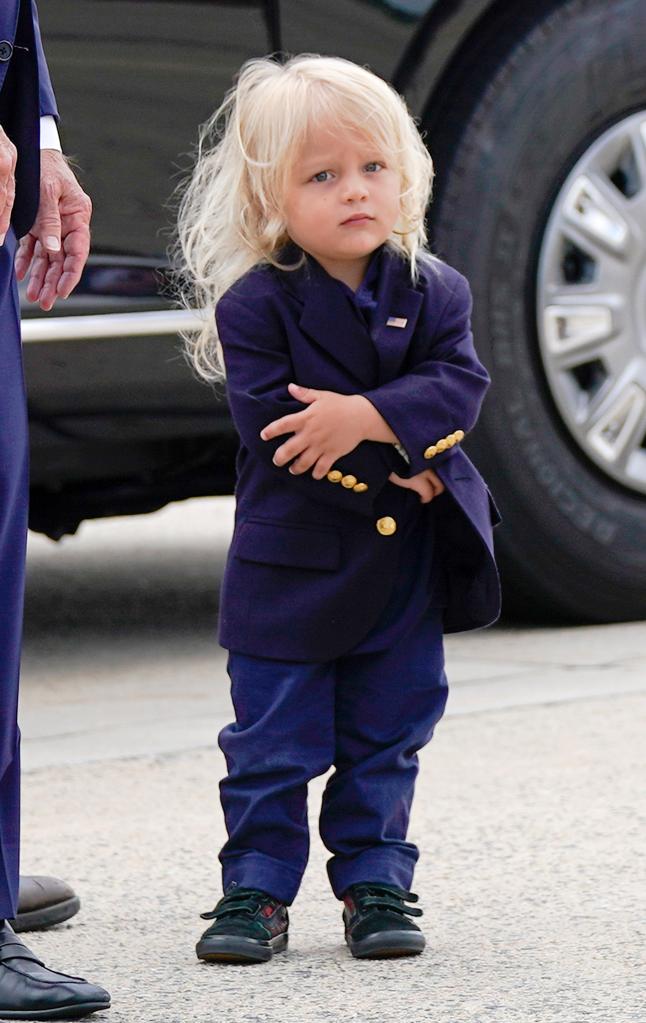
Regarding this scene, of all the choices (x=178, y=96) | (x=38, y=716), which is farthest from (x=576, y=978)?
(x=178, y=96)

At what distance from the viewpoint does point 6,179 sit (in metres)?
2.28

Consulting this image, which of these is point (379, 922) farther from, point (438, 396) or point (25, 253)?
point (25, 253)

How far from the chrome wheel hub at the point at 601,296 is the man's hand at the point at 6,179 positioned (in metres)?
2.02

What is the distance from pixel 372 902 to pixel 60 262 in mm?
816

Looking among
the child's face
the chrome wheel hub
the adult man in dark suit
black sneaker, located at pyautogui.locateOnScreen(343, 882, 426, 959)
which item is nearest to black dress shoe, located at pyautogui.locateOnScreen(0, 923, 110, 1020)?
the adult man in dark suit

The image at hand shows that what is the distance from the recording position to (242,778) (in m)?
2.62

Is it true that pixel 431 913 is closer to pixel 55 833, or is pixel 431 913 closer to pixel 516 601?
pixel 55 833

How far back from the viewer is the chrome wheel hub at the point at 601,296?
422 centimetres

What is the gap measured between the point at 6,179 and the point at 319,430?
1.55ft

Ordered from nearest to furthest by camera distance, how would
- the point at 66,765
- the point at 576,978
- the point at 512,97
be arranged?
1. the point at 576,978
2. the point at 66,765
3. the point at 512,97

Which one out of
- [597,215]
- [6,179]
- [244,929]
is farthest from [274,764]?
[597,215]

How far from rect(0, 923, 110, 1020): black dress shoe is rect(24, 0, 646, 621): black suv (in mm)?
1674

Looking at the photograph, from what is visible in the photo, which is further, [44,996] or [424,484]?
[424,484]

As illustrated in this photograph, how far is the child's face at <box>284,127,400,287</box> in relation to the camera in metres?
2.58
